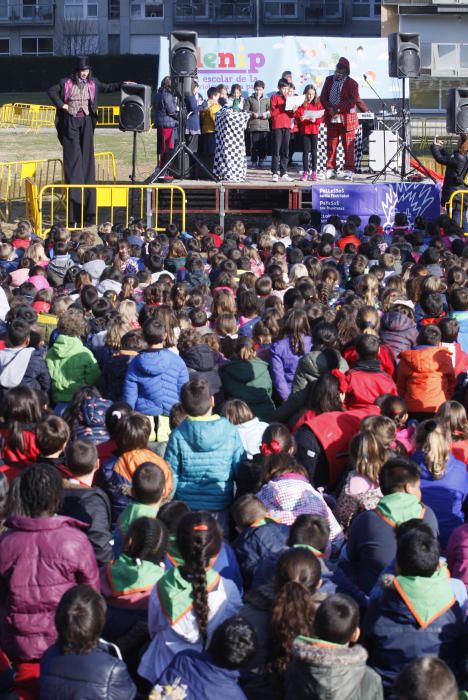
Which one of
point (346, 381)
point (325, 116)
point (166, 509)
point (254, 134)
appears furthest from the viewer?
point (254, 134)

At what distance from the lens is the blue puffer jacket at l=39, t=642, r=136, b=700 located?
3.82 metres

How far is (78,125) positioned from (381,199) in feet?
14.0

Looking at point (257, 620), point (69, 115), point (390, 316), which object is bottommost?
point (257, 620)

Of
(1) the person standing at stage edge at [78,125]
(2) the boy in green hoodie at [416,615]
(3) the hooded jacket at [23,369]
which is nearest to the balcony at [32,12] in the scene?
(1) the person standing at stage edge at [78,125]

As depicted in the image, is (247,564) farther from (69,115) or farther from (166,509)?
(69,115)

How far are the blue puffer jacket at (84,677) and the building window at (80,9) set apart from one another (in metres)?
62.0

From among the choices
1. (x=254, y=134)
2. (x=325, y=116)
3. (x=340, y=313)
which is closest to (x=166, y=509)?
(x=340, y=313)

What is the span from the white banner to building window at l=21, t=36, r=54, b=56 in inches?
1660

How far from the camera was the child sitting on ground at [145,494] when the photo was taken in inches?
192

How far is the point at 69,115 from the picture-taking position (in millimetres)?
14930

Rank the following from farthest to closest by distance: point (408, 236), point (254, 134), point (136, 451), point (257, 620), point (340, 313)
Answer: point (254, 134) → point (408, 236) → point (340, 313) → point (136, 451) → point (257, 620)

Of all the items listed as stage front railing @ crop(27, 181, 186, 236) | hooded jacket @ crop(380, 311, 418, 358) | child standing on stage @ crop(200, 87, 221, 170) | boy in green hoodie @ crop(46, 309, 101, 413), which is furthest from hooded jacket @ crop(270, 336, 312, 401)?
Answer: child standing on stage @ crop(200, 87, 221, 170)

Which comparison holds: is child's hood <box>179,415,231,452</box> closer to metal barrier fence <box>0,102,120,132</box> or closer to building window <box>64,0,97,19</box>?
metal barrier fence <box>0,102,120,132</box>

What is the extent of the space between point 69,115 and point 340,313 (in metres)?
8.34
